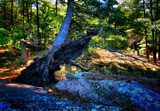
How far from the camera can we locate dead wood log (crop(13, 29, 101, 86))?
11.7 metres

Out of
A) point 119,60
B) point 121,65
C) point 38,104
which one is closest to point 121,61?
point 119,60

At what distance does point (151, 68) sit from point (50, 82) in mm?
13604

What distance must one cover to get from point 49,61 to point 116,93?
4336 mm

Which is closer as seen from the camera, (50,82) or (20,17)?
(50,82)

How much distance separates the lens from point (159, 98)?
8875 mm

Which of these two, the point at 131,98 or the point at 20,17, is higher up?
the point at 20,17

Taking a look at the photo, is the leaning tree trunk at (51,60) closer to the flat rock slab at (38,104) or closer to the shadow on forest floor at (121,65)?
the flat rock slab at (38,104)

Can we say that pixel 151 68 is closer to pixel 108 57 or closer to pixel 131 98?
pixel 108 57

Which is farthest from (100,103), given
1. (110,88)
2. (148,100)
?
(148,100)

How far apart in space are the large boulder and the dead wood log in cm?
174

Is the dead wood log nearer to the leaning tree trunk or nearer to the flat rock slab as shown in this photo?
the leaning tree trunk

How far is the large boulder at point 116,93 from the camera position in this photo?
8570 millimetres

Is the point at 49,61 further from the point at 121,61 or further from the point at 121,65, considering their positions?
the point at 121,61

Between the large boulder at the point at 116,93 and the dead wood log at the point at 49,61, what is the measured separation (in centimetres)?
174
